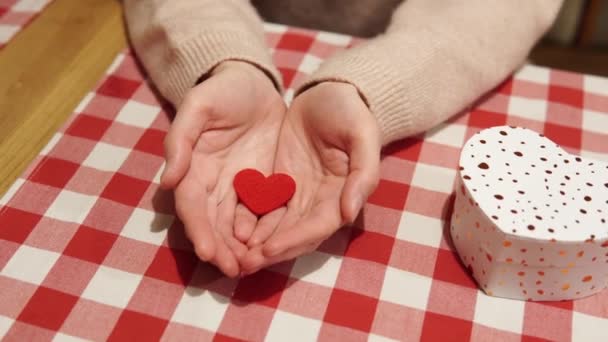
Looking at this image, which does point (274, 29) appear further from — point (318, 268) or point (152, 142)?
point (318, 268)

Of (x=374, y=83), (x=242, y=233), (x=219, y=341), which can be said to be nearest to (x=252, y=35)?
Result: (x=374, y=83)

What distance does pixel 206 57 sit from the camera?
810 millimetres

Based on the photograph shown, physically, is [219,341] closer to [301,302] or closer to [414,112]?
[301,302]

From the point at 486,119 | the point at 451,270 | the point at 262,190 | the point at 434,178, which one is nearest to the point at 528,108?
the point at 486,119

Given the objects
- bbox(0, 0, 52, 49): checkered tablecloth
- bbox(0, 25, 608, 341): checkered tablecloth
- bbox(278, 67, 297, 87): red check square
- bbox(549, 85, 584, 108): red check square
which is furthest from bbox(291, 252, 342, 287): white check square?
bbox(0, 0, 52, 49): checkered tablecloth

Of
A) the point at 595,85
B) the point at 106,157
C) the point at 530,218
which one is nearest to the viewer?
the point at 530,218

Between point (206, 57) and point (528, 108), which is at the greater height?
point (206, 57)

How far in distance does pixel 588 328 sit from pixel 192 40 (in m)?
0.57

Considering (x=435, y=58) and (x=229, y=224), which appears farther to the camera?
(x=435, y=58)

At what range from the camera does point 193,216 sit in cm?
63

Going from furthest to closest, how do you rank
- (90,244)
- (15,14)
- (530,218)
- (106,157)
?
(15,14) → (106,157) → (90,244) → (530,218)

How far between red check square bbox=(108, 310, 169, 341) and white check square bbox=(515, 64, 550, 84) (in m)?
0.61

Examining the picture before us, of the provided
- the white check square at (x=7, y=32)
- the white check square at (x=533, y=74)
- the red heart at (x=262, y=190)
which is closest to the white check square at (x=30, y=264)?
the red heart at (x=262, y=190)

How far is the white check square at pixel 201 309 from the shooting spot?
2.09 ft
